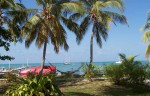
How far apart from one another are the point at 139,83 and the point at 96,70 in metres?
3.36

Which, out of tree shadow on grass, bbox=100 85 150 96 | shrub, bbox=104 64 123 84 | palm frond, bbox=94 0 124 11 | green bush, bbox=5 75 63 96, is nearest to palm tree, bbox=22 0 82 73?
palm frond, bbox=94 0 124 11

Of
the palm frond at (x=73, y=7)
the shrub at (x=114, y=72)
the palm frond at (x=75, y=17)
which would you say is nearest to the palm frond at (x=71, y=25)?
the palm frond at (x=75, y=17)

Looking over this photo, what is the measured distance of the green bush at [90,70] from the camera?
23594mm

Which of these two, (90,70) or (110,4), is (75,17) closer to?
(110,4)

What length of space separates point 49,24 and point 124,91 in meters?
9.26

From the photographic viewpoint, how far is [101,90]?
20.3m

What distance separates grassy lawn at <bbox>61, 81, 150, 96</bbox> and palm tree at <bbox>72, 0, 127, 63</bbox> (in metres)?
6.05

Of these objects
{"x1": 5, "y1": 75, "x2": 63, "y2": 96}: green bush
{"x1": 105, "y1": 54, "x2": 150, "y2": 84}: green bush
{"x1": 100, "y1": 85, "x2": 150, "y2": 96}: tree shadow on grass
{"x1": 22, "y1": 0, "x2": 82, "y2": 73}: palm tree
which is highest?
{"x1": 22, "y1": 0, "x2": 82, "y2": 73}: palm tree

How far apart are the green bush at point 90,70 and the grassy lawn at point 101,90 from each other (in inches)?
23.7

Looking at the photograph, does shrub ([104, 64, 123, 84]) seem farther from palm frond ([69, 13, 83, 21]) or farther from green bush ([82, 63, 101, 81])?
palm frond ([69, 13, 83, 21])

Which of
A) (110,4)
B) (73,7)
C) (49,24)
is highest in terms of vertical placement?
(110,4)

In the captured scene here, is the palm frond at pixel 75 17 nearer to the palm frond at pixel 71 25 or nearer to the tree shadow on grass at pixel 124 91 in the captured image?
the palm frond at pixel 71 25

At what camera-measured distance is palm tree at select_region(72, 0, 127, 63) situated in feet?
87.4

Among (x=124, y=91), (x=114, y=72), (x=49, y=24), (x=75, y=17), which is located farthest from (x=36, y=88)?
(x=75, y=17)
